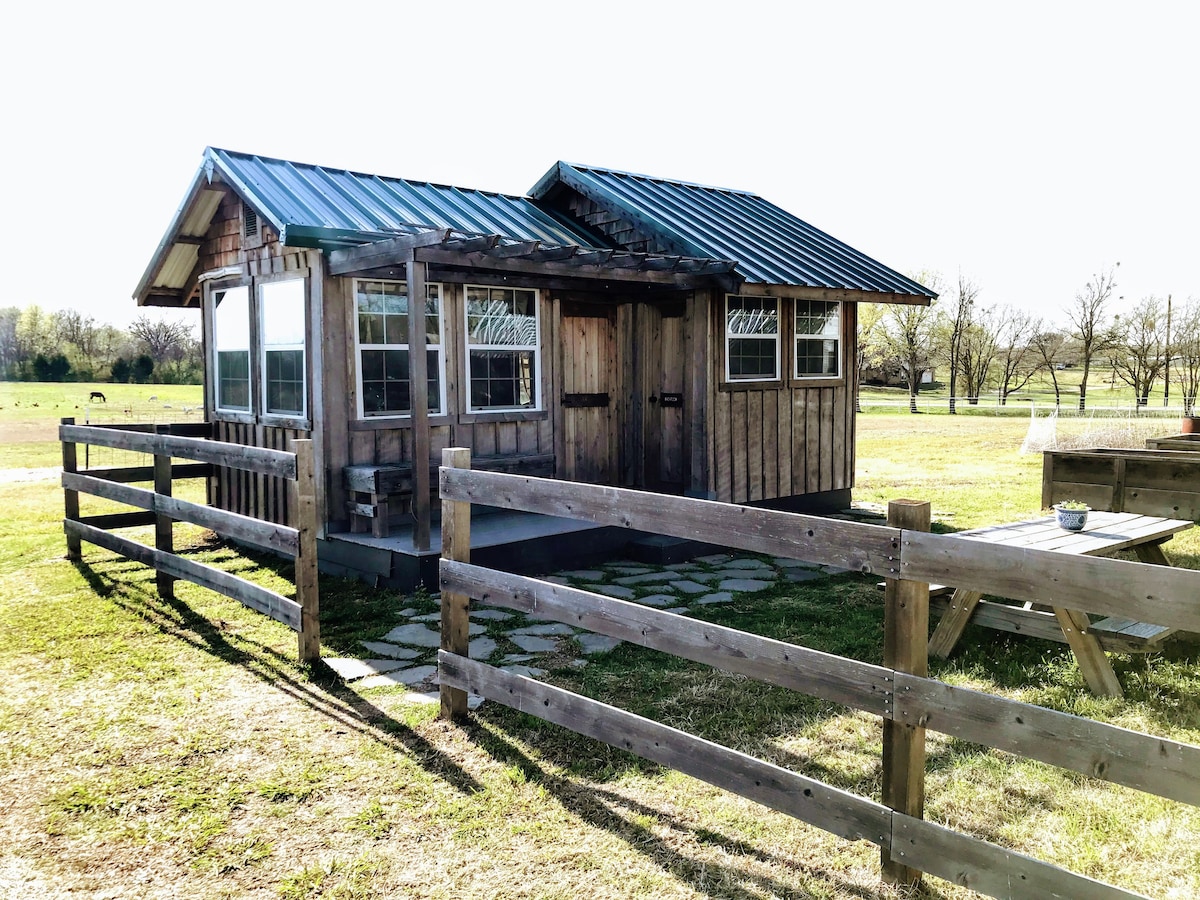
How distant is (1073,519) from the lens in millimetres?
5617

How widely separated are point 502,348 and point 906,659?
6592mm

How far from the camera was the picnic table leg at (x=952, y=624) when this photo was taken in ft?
16.1

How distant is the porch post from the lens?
22.5 ft

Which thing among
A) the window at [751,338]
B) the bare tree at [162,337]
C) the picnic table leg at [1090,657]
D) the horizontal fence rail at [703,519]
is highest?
the bare tree at [162,337]

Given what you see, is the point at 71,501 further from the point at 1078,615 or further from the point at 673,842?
the point at 1078,615

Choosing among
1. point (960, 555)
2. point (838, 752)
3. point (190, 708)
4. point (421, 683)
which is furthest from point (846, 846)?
point (190, 708)

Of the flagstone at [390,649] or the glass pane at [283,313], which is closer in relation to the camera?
the flagstone at [390,649]

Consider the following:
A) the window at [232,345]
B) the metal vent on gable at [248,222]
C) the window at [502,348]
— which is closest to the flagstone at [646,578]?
the window at [502,348]

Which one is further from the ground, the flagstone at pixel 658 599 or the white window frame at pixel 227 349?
the white window frame at pixel 227 349

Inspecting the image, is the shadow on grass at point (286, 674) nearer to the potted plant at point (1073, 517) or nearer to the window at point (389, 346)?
the window at point (389, 346)

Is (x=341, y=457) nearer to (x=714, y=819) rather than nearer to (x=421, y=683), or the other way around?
(x=421, y=683)

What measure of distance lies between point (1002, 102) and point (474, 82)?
33.4 meters

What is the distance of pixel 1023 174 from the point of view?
219 feet

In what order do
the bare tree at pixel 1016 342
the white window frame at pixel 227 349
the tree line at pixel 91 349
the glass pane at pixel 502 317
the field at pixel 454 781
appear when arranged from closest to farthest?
the field at pixel 454 781
the glass pane at pixel 502 317
the white window frame at pixel 227 349
the tree line at pixel 91 349
the bare tree at pixel 1016 342
